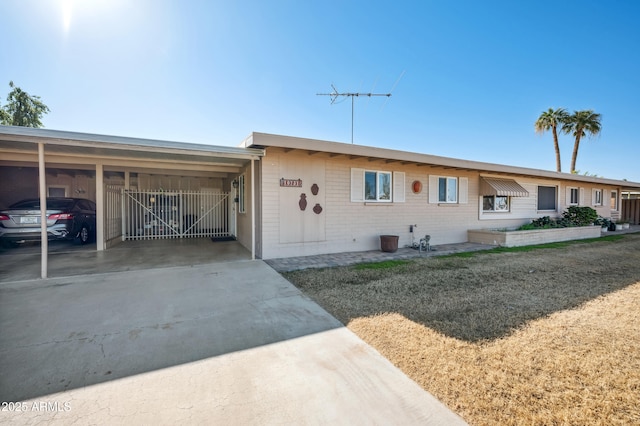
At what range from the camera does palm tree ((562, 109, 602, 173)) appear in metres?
21.4

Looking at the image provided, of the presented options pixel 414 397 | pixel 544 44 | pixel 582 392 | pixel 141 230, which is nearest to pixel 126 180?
pixel 141 230

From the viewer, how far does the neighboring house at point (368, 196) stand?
712cm

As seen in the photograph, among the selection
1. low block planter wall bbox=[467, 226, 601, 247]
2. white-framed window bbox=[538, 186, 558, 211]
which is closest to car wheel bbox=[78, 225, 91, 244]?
low block planter wall bbox=[467, 226, 601, 247]

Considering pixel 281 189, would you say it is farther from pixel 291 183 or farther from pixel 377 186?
pixel 377 186

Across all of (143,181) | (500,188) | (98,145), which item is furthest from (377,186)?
(143,181)

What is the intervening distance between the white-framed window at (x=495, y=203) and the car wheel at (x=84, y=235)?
15208 millimetres

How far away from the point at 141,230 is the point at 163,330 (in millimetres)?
10023

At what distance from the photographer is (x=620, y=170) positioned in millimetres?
33875

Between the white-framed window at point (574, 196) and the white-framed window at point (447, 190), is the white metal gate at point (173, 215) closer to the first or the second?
the white-framed window at point (447, 190)

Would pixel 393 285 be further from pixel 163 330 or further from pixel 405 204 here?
pixel 405 204

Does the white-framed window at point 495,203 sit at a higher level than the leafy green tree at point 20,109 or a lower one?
lower

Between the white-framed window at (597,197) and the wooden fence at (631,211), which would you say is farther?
the wooden fence at (631,211)

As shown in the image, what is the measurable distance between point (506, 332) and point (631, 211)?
26.6 m

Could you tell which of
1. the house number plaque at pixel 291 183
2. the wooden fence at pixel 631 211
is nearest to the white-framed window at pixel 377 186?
the house number plaque at pixel 291 183
